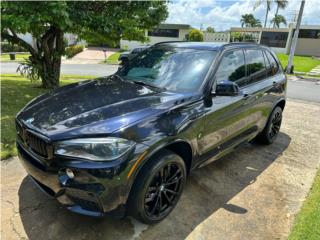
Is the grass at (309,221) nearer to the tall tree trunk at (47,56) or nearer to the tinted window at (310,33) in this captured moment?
the tall tree trunk at (47,56)

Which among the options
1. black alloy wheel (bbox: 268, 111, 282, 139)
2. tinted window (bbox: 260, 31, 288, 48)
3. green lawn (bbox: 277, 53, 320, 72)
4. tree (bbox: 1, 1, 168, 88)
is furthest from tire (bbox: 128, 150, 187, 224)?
tinted window (bbox: 260, 31, 288, 48)

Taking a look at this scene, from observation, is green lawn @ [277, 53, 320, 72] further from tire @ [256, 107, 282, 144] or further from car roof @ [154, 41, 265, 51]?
car roof @ [154, 41, 265, 51]

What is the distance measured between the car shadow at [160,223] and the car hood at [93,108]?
37.6 inches

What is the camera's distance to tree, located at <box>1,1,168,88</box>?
4.95m

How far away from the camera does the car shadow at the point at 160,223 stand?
8.65 ft

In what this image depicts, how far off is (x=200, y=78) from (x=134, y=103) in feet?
3.00

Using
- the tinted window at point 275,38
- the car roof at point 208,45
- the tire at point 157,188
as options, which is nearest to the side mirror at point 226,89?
the car roof at point 208,45

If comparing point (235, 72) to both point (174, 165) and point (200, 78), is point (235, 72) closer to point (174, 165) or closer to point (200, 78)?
point (200, 78)

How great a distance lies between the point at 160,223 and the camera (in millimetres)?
2850

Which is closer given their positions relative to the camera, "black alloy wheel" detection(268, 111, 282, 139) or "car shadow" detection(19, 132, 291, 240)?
"car shadow" detection(19, 132, 291, 240)

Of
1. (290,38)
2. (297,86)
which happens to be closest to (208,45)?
(297,86)

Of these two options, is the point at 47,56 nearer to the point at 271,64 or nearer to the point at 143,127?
the point at 271,64

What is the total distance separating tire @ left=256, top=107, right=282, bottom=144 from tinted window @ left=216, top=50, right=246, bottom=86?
1.34 m

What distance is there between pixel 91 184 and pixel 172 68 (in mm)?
1842
